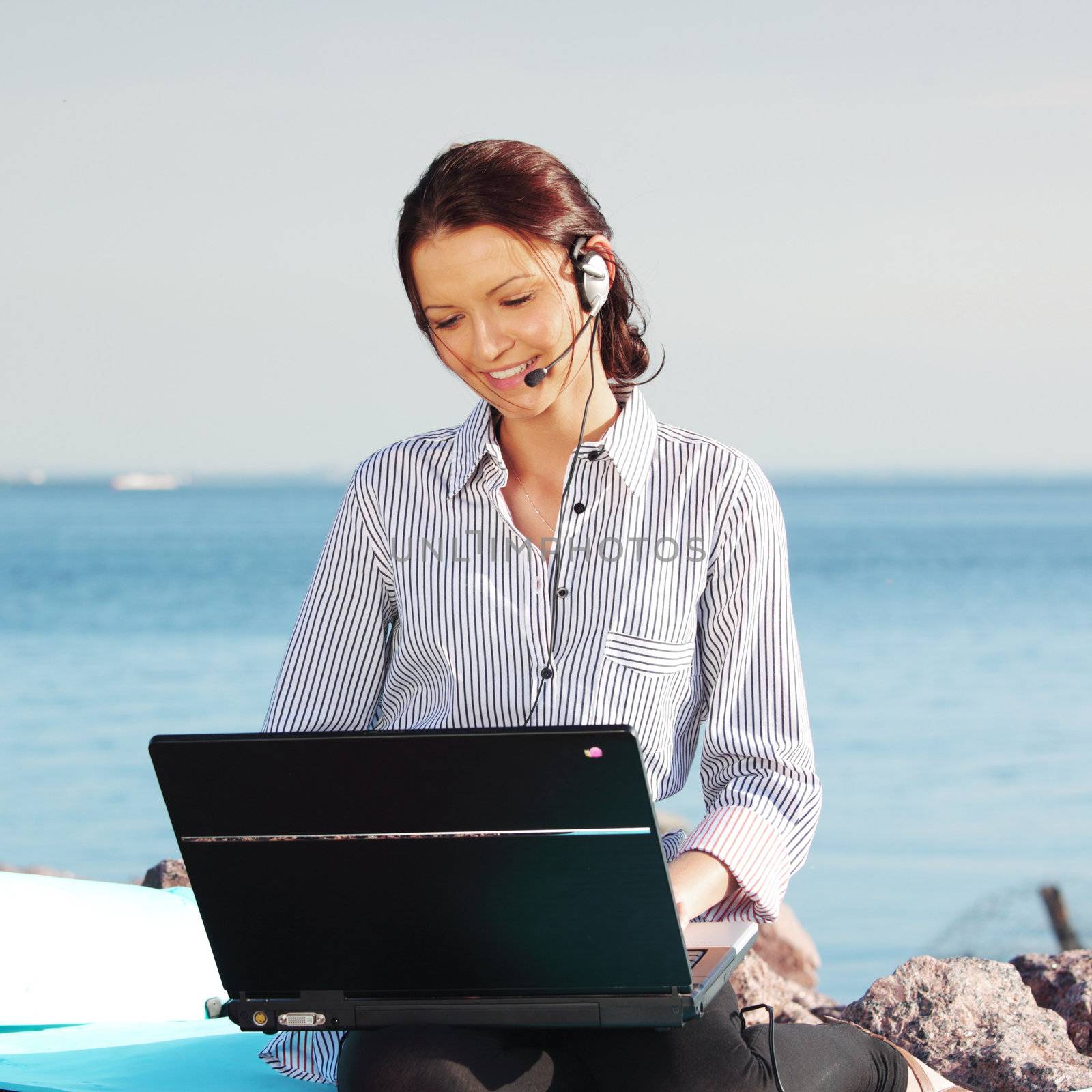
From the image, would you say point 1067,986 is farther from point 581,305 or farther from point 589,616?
point 581,305

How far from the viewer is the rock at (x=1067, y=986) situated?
301 centimetres

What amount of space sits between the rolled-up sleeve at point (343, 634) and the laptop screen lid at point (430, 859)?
553 mm

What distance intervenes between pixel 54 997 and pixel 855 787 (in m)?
8.44

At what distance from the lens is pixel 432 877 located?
1.61 metres

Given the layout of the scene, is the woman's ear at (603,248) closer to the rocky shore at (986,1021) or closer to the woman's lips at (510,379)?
the woman's lips at (510,379)

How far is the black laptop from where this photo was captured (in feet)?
5.06

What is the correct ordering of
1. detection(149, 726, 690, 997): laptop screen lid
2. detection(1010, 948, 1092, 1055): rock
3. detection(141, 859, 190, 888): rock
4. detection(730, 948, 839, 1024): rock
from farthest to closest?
detection(141, 859, 190, 888): rock < detection(730, 948, 839, 1024): rock < detection(1010, 948, 1092, 1055): rock < detection(149, 726, 690, 997): laptop screen lid

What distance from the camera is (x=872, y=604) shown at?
87.9 ft

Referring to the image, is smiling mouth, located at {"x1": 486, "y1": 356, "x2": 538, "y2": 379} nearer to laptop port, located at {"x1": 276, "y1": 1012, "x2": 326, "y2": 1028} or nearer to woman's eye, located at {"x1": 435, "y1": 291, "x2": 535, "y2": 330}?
woman's eye, located at {"x1": 435, "y1": 291, "x2": 535, "y2": 330}

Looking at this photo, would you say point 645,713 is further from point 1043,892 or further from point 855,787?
point 855,787

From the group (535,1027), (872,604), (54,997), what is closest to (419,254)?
(535,1027)

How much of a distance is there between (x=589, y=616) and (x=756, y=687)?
0.24m

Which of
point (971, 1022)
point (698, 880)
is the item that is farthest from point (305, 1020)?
point (971, 1022)

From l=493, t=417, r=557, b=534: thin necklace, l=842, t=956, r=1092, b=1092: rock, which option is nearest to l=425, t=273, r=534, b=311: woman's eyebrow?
l=493, t=417, r=557, b=534: thin necklace
